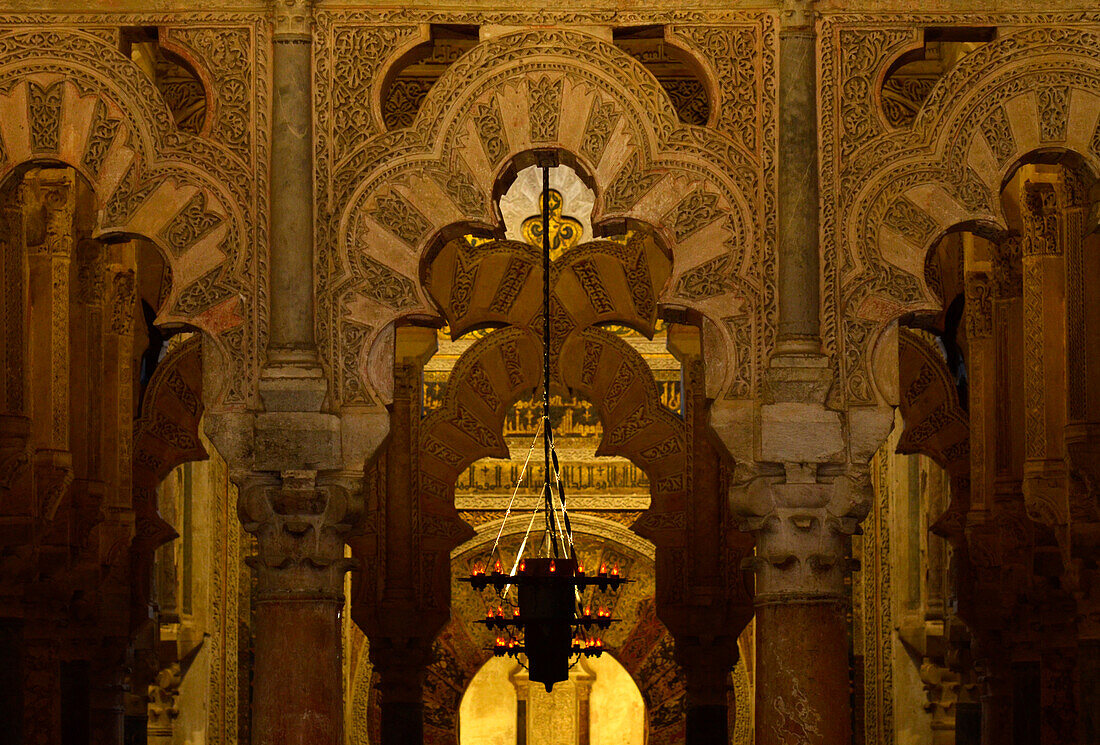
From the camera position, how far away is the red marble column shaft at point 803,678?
7.82 meters

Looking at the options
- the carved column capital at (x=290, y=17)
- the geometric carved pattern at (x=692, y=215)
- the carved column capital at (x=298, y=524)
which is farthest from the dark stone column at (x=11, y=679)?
the geometric carved pattern at (x=692, y=215)

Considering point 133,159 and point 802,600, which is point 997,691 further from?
point 133,159

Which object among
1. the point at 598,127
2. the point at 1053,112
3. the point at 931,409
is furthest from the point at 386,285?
the point at 931,409

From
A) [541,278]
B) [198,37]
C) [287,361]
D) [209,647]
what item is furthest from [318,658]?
[209,647]

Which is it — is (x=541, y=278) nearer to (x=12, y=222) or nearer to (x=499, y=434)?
(x=499, y=434)

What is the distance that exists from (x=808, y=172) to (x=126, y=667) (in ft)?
18.9

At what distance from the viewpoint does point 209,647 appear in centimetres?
1496

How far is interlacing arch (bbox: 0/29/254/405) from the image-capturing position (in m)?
8.12

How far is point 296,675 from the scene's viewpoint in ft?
25.8

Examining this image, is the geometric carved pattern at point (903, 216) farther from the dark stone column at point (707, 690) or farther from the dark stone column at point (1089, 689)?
the dark stone column at point (707, 690)

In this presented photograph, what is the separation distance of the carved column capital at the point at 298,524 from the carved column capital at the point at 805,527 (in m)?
1.55

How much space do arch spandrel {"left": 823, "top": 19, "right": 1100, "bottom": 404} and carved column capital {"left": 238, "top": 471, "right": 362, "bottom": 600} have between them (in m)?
2.01

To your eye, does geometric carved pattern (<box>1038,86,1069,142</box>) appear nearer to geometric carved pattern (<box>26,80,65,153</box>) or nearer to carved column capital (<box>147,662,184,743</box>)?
geometric carved pattern (<box>26,80,65,153</box>)

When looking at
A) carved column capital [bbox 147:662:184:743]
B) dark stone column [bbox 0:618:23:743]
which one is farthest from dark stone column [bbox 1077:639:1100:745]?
carved column capital [bbox 147:662:184:743]
